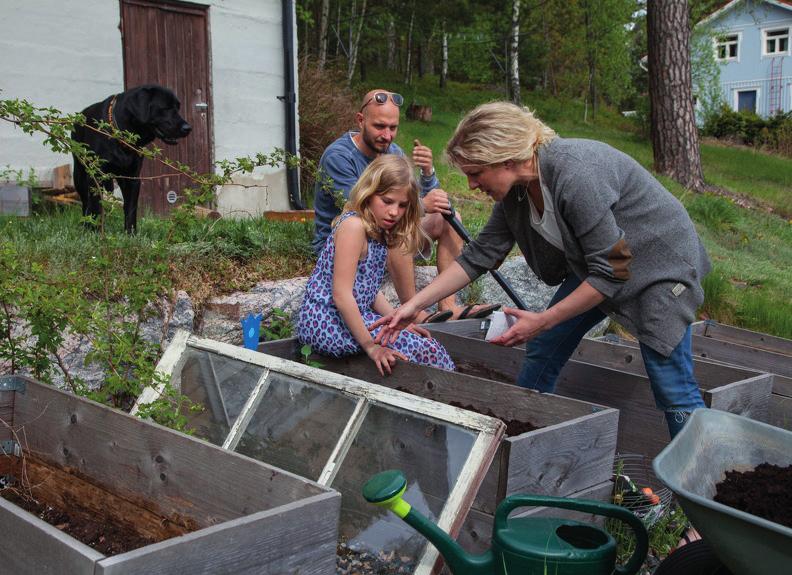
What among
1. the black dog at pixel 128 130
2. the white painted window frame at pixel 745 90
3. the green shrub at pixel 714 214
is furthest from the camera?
the white painted window frame at pixel 745 90

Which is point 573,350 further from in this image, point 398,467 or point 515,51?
point 515,51

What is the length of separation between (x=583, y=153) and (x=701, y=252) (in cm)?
72

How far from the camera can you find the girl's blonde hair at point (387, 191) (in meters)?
4.03

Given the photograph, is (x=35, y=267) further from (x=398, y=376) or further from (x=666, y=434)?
(x=666, y=434)

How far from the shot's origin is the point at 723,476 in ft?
8.31

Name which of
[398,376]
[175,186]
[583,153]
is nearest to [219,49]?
[175,186]

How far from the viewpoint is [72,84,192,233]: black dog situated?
5539 millimetres

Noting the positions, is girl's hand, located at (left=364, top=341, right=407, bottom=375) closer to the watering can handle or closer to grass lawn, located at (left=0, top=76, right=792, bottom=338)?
grass lawn, located at (left=0, top=76, right=792, bottom=338)

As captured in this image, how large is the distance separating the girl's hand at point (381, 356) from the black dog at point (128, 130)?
2.30 metres

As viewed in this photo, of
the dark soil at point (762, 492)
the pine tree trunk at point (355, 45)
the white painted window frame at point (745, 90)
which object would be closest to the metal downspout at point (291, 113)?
the dark soil at point (762, 492)

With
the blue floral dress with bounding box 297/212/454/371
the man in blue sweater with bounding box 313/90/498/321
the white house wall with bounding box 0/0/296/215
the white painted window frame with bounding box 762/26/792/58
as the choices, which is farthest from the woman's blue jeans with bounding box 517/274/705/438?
the white painted window frame with bounding box 762/26/792/58

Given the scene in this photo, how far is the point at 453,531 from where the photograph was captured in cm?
254

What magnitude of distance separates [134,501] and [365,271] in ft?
6.00

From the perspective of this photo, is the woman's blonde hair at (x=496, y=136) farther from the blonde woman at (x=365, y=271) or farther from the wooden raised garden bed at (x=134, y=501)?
the wooden raised garden bed at (x=134, y=501)
